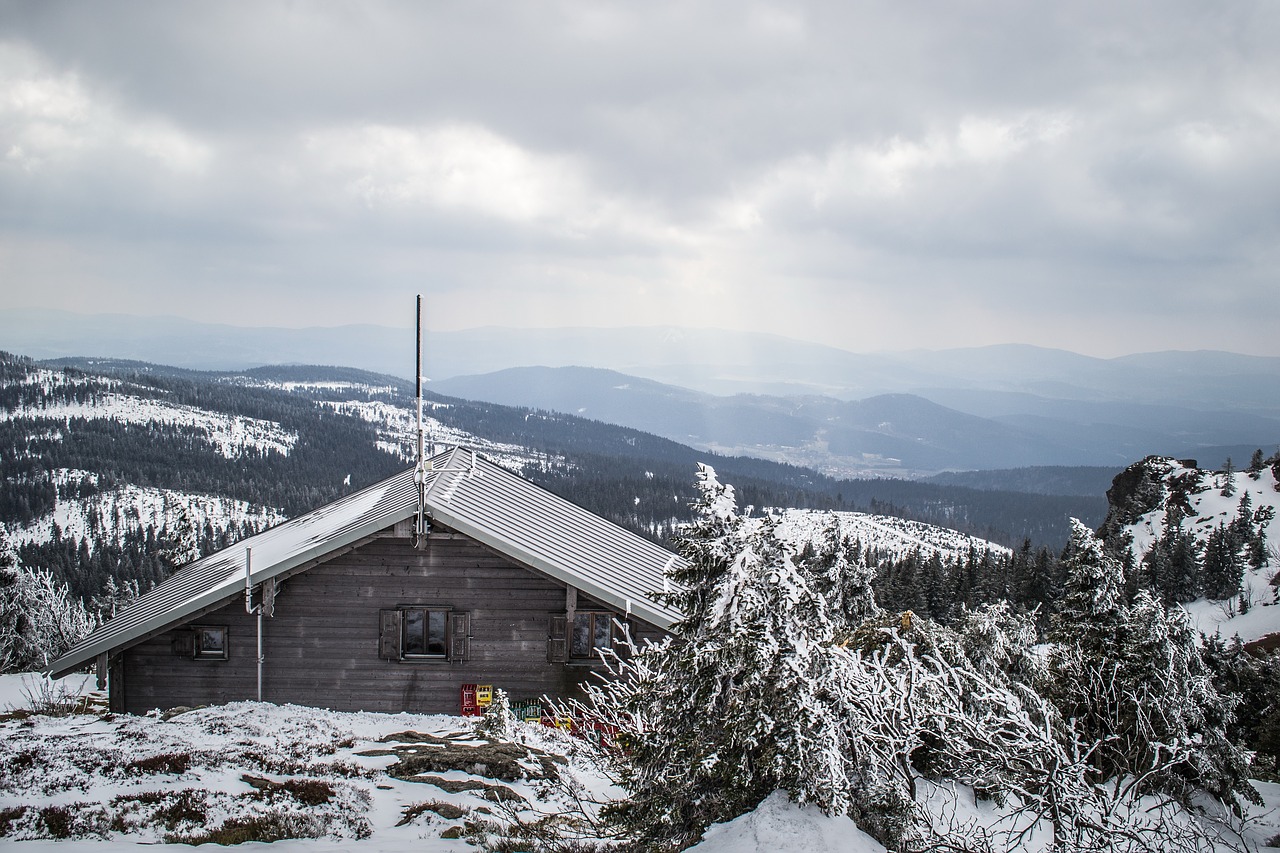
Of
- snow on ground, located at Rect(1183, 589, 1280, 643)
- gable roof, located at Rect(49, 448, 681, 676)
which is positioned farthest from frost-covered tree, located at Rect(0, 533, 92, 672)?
snow on ground, located at Rect(1183, 589, 1280, 643)

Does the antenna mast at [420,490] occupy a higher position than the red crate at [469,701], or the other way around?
the antenna mast at [420,490]

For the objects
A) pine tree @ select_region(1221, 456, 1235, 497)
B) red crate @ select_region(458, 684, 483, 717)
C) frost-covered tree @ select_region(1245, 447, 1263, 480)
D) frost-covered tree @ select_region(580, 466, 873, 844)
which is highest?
frost-covered tree @ select_region(580, 466, 873, 844)

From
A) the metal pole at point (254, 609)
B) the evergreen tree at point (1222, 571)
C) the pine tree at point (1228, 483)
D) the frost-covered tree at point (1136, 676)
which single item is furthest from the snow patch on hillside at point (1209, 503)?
the metal pole at point (254, 609)

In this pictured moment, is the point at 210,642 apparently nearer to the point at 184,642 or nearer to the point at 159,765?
the point at 184,642

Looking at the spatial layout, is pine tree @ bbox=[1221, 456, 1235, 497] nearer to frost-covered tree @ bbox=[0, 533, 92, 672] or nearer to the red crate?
the red crate

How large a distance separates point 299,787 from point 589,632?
6934 mm

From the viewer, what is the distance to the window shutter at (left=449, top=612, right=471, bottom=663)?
51.1ft

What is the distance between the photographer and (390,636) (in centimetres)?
1562

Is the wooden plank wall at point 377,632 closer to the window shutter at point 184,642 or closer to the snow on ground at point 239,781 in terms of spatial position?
the window shutter at point 184,642

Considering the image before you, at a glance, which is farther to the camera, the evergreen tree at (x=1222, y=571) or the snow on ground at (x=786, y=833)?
the evergreen tree at (x=1222, y=571)

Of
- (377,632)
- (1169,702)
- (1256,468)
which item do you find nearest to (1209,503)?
(1256,468)

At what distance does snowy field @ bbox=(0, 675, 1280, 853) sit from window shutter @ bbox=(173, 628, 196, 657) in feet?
4.75

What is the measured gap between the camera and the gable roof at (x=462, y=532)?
49.8ft

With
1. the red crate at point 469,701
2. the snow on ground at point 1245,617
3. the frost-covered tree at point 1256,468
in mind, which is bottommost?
the snow on ground at point 1245,617
